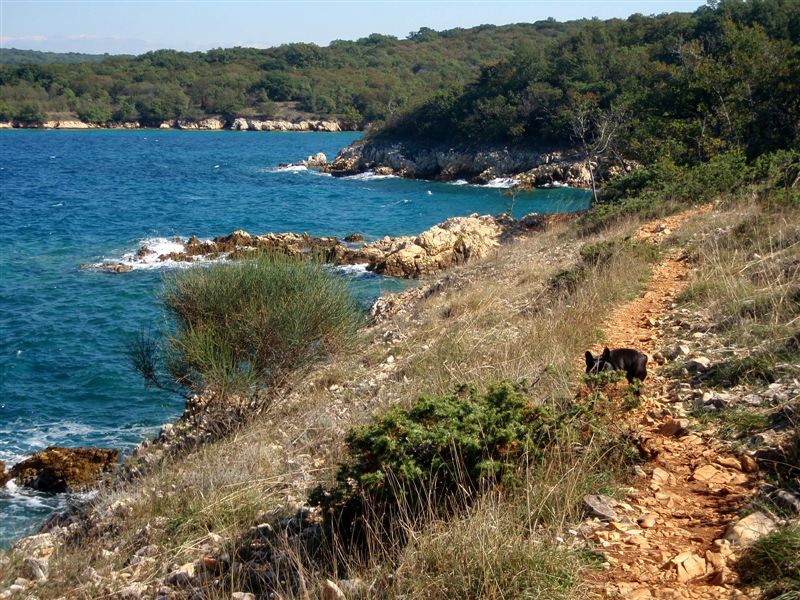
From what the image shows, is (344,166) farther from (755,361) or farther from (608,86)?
(755,361)

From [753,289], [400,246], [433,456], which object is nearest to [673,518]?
[433,456]

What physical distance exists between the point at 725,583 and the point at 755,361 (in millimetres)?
2736

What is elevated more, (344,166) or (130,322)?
(344,166)

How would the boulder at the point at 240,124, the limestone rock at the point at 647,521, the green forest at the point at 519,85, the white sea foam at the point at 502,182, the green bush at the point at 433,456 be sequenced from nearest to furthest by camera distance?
1. the limestone rock at the point at 647,521
2. the green bush at the point at 433,456
3. the green forest at the point at 519,85
4. the white sea foam at the point at 502,182
5. the boulder at the point at 240,124

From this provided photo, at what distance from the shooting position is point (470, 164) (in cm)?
5516

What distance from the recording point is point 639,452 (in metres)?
4.42

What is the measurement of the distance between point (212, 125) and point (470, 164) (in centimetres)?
7039

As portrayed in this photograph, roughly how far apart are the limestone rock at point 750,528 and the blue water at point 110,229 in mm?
8228

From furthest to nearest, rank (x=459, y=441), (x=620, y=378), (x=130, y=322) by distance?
(x=130, y=322), (x=620, y=378), (x=459, y=441)

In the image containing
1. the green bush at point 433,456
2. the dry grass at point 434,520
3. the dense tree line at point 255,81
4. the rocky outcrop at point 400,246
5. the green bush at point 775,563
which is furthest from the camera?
the dense tree line at point 255,81

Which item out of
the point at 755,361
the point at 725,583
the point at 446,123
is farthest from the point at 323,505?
the point at 446,123

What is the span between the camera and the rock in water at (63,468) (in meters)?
11.5

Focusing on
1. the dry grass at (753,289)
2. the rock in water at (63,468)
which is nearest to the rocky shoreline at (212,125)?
the rock in water at (63,468)

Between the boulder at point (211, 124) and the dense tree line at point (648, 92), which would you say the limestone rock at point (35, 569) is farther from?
the boulder at point (211, 124)
